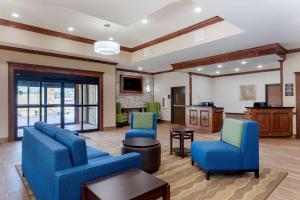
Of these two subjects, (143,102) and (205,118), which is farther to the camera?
(143,102)

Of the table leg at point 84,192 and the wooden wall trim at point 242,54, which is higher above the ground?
the wooden wall trim at point 242,54

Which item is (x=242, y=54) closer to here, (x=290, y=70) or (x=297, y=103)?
(x=290, y=70)

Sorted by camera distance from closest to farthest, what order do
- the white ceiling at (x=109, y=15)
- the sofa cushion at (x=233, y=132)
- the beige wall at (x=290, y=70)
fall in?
1. the sofa cushion at (x=233, y=132)
2. the white ceiling at (x=109, y=15)
3. the beige wall at (x=290, y=70)

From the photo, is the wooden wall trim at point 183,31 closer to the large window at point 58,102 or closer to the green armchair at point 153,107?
the large window at point 58,102

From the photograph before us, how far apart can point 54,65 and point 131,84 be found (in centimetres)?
386

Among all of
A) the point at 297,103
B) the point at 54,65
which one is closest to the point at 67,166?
the point at 54,65

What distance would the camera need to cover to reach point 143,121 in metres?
4.83

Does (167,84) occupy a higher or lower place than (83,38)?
lower

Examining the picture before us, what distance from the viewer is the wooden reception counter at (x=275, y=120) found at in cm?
609

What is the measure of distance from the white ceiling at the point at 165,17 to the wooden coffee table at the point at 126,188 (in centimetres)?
305

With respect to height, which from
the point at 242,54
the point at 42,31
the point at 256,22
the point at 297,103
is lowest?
the point at 297,103

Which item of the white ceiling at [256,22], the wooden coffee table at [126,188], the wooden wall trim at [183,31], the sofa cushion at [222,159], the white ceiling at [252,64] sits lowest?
the sofa cushion at [222,159]

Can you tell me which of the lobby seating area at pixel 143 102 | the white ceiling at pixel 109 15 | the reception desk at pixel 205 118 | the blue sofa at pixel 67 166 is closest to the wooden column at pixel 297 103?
the lobby seating area at pixel 143 102

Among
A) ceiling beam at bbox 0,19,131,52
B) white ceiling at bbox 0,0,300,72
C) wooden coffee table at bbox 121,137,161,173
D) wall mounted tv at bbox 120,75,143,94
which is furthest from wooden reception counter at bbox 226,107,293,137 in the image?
ceiling beam at bbox 0,19,131,52
